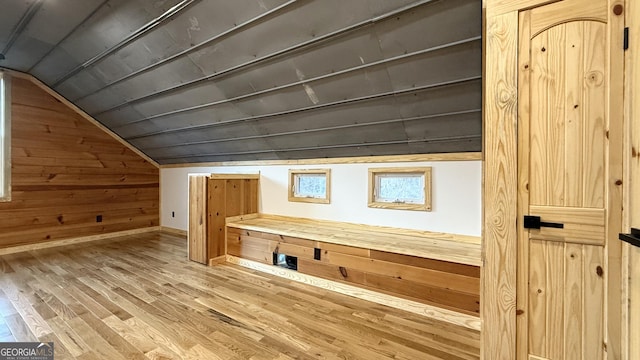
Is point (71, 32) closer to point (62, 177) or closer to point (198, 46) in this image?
point (198, 46)

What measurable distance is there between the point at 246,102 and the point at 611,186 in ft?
9.22

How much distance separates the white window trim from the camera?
151 inches

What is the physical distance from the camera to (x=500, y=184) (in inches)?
52.5

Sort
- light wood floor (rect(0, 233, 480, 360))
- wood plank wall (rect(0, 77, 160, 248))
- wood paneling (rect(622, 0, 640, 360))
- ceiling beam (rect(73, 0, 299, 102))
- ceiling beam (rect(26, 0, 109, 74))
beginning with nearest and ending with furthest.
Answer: wood paneling (rect(622, 0, 640, 360)), light wood floor (rect(0, 233, 480, 360)), ceiling beam (rect(73, 0, 299, 102)), ceiling beam (rect(26, 0, 109, 74)), wood plank wall (rect(0, 77, 160, 248))

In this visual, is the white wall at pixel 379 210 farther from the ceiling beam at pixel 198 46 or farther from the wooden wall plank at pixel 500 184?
the ceiling beam at pixel 198 46

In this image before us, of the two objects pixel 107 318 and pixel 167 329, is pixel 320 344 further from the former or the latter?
pixel 107 318

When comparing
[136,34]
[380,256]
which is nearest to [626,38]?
[380,256]

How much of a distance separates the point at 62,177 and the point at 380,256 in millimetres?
5076

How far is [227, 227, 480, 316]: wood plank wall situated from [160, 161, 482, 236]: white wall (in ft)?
2.13

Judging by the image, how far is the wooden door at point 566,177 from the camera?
1.16 metres

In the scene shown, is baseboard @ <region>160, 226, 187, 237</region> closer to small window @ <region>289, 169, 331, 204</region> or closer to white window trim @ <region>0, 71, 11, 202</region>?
white window trim @ <region>0, 71, 11, 202</region>

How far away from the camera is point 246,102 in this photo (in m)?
2.92

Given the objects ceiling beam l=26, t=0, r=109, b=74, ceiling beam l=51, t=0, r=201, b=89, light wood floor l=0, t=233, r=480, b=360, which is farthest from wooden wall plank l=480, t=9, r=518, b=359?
ceiling beam l=26, t=0, r=109, b=74

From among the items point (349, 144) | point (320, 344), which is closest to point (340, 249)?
point (320, 344)
